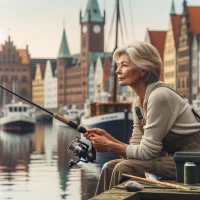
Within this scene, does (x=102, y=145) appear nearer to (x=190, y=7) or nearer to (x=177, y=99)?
(x=177, y=99)

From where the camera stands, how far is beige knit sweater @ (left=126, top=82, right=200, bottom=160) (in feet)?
18.7

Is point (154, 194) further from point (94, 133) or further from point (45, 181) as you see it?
point (45, 181)

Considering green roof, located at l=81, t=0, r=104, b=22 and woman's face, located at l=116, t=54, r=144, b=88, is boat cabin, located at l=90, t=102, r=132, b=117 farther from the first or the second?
green roof, located at l=81, t=0, r=104, b=22

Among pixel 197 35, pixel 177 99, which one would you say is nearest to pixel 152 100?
pixel 177 99

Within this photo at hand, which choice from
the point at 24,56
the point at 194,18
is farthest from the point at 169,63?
the point at 24,56

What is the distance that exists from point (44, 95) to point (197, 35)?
274ft

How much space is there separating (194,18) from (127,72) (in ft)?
349

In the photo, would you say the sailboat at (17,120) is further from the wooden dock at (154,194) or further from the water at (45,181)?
the wooden dock at (154,194)

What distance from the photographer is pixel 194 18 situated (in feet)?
365

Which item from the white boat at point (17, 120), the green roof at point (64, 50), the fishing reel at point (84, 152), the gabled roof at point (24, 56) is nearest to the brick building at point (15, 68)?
the gabled roof at point (24, 56)

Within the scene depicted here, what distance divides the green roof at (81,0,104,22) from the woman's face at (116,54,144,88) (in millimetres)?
167805

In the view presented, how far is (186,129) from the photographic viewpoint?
5.84 m

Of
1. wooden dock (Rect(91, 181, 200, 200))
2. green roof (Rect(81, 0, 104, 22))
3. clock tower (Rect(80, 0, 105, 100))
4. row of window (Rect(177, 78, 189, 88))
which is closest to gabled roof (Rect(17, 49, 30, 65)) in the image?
clock tower (Rect(80, 0, 105, 100))

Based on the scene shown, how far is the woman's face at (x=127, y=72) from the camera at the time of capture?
19.2 feet
